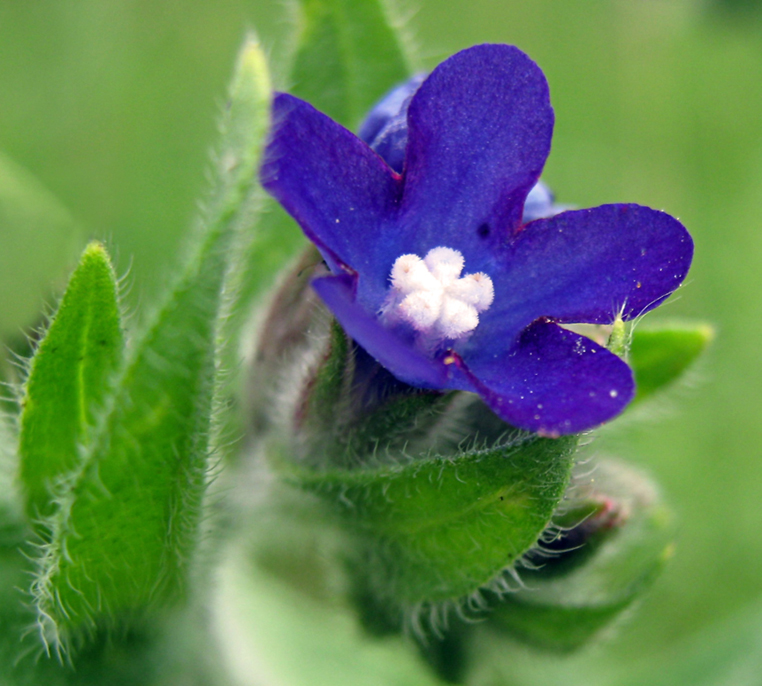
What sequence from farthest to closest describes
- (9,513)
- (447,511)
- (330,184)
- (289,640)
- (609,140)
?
(609,140) < (289,640) < (9,513) < (447,511) < (330,184)

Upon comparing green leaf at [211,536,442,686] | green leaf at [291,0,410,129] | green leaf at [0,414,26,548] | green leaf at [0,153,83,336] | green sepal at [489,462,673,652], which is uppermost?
green leaf at [291,0,410,129]

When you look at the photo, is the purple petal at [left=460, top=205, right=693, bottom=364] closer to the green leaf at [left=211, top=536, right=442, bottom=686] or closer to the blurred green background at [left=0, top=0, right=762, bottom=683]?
the green leaf at [left=211, top=536, right=442, bottom=686]

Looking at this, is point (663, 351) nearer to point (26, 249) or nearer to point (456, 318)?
point (456, 318)

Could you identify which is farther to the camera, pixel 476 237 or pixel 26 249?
pixel 26 249

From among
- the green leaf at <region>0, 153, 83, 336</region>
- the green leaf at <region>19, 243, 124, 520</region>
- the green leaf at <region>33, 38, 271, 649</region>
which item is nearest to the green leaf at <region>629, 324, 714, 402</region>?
the green leaf at <region>33, 38, 271, 649</region>

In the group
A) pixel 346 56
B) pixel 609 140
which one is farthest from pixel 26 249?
pixel 609 140

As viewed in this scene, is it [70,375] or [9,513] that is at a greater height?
[70,375]

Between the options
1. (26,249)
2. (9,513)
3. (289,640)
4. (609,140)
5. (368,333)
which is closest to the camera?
(368,333)
